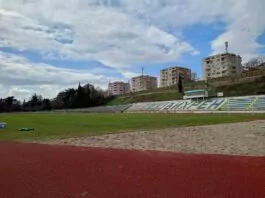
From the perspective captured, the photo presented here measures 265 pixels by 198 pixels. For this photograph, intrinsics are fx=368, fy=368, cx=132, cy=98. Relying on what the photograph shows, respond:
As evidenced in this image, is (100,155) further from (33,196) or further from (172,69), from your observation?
(172,69)

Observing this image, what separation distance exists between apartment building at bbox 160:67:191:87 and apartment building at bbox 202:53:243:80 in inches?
501

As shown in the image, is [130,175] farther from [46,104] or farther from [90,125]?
[46,104]

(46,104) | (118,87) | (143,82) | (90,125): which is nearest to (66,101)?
(46,104)

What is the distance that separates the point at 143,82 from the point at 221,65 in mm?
48326

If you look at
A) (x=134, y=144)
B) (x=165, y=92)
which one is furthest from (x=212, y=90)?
(x=134, y=144)

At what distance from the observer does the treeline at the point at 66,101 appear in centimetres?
12344

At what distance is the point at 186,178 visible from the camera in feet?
26.8

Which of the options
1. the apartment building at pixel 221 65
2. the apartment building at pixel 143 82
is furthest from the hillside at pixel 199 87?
the apartment building at pixel 143 82

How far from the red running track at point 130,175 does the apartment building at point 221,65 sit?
404 feet

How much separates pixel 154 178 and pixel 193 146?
22.7 feet

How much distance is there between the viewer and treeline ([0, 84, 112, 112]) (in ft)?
405

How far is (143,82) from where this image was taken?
584 feet

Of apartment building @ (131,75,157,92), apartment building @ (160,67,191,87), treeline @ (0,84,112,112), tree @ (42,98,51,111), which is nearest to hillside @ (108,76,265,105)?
treeline @ (0,84,112,112)

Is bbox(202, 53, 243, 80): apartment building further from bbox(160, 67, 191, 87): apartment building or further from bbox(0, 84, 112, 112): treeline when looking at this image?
bbox(0, 84, 112, 112): treeline
